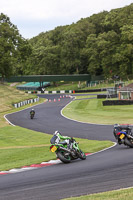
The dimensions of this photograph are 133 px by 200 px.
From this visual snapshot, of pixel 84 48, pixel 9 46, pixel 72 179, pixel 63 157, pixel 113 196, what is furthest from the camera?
pixel 84 48

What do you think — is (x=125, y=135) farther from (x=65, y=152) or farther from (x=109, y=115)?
(x=109, y=115)

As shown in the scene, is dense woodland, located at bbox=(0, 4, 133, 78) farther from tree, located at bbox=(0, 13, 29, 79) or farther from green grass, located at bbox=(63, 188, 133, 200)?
green grass, located at bbox=(63, 188, 133, 200)

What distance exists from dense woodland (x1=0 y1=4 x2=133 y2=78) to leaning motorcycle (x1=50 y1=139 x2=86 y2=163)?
76.4m

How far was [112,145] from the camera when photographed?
20.8 m

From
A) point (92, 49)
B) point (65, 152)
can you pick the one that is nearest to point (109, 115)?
point (65, 152)

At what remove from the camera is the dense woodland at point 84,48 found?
93.5 meters

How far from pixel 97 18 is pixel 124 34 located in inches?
1110

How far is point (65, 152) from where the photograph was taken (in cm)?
1525

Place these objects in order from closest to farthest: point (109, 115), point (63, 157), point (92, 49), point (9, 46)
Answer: point (63, 157), point (109, 115), point (9, 46), point (92, 49)

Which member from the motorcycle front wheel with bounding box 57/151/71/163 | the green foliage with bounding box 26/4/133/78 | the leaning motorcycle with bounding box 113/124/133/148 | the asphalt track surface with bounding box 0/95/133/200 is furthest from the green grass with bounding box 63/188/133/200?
the green foliage with bounding box 26/4/133/78

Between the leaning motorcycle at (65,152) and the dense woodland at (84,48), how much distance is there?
76390 millimetres

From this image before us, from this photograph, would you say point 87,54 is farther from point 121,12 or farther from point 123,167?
point 123,167

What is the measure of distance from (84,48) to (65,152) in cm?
11694

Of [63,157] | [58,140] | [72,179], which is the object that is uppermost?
[58,140]
